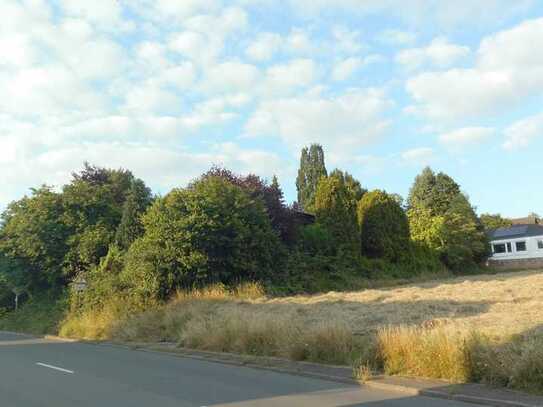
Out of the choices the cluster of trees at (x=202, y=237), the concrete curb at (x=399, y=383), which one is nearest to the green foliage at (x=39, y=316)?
the cluster of trees at (x=202, y=237)

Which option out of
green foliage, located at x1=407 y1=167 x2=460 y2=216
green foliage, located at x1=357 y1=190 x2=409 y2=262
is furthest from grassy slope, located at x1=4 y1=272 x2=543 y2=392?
green foliage, located at x1=407 y1=167 x2=460 y2=216

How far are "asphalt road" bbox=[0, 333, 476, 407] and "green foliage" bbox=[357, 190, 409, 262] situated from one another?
92.8 ft

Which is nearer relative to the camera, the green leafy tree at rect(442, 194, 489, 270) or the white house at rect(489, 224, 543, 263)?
the green leafy tree at rect(442, 194, 489, 270)

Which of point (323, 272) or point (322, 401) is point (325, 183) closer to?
point (323, 272)

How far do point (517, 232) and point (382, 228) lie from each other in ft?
140

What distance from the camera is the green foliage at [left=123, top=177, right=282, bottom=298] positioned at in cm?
2509

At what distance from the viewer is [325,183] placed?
132 feet

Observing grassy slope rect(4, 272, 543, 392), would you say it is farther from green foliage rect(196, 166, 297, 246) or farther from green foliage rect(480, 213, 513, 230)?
green foliage rect(480, 213, 513, 230)

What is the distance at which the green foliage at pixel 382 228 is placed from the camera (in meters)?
42.8

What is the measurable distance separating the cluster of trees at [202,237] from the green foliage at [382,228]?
8 cm

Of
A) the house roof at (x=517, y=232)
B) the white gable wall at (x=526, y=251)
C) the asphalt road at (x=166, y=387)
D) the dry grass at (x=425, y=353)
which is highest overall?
the house roof at (x=517, y=232)

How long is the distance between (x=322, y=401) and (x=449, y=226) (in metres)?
45.3

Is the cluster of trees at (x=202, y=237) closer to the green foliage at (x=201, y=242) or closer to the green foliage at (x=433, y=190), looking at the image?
the green foliage at (x=201, y=242)

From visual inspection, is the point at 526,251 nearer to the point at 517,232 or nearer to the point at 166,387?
the point at 517,232
